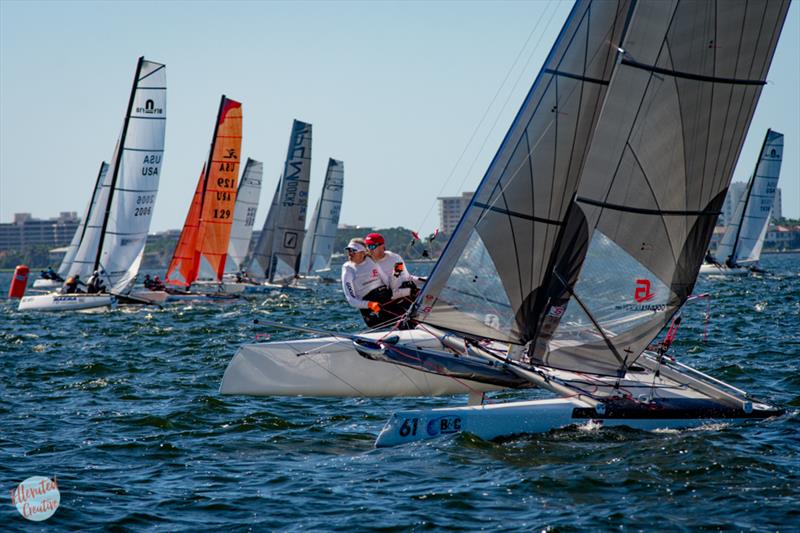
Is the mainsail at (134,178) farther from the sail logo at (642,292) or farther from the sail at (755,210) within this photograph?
the sail at (755,210)

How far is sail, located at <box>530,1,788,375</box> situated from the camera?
9.12 metres

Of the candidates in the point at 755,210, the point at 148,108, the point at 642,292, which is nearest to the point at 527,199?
the point at 642,292

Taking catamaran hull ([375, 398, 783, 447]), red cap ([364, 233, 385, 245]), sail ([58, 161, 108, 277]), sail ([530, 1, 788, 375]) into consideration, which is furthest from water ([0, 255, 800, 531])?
sail ([58, 161, 108, 277])

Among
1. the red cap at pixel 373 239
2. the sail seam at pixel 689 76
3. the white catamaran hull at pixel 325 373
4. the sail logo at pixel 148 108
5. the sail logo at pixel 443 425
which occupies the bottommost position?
the sail logo at pixel 443 425

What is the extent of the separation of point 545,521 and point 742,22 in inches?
198

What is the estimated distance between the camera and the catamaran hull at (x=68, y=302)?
28.1 m

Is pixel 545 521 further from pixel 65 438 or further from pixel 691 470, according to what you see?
pixel 65 438

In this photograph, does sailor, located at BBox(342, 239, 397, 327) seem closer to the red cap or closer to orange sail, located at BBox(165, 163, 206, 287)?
the red cap

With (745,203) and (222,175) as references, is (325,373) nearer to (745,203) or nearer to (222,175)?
(222,175)

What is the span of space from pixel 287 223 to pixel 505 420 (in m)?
33.1

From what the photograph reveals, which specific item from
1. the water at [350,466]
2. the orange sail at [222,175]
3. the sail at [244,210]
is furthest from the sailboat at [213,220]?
the water at [350,466]

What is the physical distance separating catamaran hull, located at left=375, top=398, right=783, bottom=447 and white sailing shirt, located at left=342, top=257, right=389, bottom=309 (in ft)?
7.62

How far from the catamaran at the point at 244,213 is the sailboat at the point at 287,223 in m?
0.98

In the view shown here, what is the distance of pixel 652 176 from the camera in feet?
30.5
